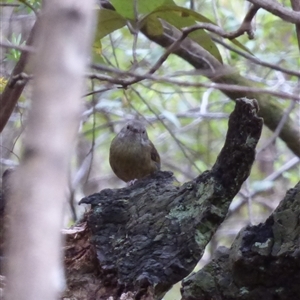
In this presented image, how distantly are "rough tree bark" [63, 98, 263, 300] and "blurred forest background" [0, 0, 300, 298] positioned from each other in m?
1.13

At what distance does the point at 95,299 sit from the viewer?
4.56 feet

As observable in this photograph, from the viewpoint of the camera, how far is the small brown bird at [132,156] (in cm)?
268

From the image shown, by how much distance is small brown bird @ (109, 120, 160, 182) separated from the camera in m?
2.68

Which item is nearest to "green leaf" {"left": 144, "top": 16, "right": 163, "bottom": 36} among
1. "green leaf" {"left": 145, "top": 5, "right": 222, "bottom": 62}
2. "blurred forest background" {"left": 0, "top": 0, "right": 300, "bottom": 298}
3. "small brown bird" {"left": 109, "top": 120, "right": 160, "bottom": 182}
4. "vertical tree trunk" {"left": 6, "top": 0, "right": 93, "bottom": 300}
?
"green leaf" {"left": 145, "top": 5, "right": 222, "bottom": 62}

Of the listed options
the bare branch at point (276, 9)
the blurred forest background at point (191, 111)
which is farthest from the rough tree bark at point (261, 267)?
the blurred forest background at point (191, 111)

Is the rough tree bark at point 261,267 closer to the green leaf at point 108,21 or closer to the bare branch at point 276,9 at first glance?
the bare branch at point 276,9

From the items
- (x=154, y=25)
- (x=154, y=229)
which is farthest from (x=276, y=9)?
(x=154, y=229)

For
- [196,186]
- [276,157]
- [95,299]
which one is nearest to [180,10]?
[196,186]

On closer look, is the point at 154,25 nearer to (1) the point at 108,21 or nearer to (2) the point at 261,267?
(1) the point at 108,21

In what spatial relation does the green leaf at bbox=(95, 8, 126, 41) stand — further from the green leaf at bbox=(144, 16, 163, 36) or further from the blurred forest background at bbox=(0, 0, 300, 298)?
the blurred forest background at bbox=(0, 0, 300, 298)

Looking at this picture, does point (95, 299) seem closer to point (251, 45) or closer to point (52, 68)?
point (52, 68)

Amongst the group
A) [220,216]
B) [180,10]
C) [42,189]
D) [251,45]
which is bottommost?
[251,45]

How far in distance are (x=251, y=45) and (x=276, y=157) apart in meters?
1.14

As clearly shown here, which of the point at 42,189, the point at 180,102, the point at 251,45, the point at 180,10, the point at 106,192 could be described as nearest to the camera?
the point at 42,189
